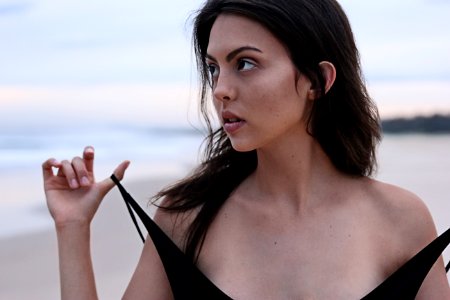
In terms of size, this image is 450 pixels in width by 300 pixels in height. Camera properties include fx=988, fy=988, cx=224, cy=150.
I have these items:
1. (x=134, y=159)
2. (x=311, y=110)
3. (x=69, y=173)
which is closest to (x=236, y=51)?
(x=311, y=110)

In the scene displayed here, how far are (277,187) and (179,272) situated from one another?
0.33 m

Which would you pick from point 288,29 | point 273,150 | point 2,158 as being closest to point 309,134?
point 273,150

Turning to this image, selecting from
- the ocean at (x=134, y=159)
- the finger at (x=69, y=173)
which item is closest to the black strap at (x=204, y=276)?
the finger at (x=69, y=173)

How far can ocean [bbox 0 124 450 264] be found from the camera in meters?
6.32

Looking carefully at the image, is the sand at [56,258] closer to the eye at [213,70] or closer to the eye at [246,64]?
the eye at [213,70]

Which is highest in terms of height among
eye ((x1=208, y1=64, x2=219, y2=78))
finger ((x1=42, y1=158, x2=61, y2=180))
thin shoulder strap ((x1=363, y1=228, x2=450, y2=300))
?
eye ((x1=208, y1=64, x2=219, y2=78))

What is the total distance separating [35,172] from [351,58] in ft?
16.9

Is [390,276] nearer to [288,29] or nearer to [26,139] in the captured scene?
[288,29]

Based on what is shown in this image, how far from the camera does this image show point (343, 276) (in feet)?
7.77

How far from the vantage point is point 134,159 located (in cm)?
812

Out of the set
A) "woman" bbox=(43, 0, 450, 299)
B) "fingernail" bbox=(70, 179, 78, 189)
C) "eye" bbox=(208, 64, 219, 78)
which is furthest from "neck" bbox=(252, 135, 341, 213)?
"fingernail" bbox=(70, 179, 78, 189)

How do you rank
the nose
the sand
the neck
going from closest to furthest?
1. the nose
2. the neck
3. the sand

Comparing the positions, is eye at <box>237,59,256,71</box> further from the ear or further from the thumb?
the thumb

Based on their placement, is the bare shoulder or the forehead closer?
the forehead
